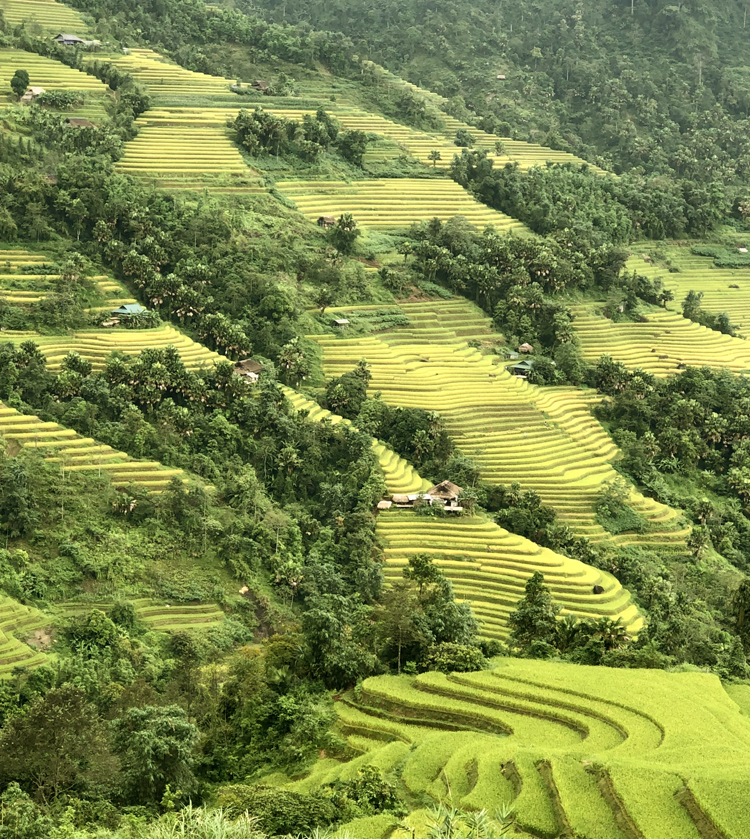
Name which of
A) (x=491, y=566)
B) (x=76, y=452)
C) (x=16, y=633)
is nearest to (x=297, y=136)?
(x=76, y=452)

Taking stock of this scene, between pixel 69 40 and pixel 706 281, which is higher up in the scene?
pixel 69 40

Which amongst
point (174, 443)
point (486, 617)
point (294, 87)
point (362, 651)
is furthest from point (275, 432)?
point (294, 87)

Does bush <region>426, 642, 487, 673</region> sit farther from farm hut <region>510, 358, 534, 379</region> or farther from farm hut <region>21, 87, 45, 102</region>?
farm hut <region>21, 87, 45, 102</region>

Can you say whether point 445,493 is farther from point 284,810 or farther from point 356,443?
point 284,810

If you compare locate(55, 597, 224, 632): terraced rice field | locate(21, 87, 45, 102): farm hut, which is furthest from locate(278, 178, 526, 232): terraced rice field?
locate(55, 597, 224, 632): terraced rice field

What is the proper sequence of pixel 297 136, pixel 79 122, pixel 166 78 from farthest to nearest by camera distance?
Result: pixel 166 78 < pixel 297 136 < pixel 79 122

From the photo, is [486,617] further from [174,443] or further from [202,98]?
[202,98]
